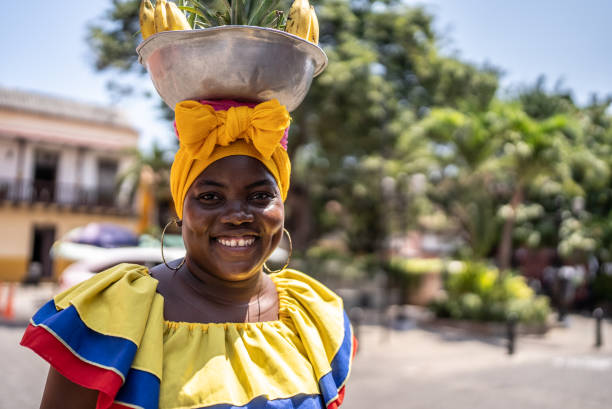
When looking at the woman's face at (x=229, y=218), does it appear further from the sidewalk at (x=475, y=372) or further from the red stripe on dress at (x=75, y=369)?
the sidewalk at (x=475, y=372)

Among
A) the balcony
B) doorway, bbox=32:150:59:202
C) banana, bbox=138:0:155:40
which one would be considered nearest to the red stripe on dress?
banana, bbox=138:0:155:40

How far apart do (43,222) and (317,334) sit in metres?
25.5

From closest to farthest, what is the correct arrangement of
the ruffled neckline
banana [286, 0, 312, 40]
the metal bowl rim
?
the metal bowl rim, the ruffled neckline, banana [286, 0, 312, 40]

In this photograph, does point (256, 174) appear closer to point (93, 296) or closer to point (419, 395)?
point (93, 296)

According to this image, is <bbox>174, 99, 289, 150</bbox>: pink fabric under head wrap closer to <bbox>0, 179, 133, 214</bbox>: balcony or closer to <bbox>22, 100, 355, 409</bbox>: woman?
<bbox>22, 100, 355, 409</bbox>: woman

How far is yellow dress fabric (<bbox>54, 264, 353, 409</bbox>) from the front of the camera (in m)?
1.48

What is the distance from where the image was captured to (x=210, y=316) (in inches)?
66.6

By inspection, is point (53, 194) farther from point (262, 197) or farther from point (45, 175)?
point (262, 197)

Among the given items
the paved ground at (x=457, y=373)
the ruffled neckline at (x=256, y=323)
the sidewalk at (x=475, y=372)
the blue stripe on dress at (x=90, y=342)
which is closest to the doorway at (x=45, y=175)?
the paved ground at (x=457, y=373)

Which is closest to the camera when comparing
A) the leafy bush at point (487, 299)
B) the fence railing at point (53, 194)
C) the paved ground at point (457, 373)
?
the paved ground at point (457, 373)

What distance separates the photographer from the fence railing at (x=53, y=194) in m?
23.5

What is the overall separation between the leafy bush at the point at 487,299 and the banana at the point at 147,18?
40.1 ft

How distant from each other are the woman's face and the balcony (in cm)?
2272

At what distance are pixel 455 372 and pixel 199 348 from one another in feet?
25.5
